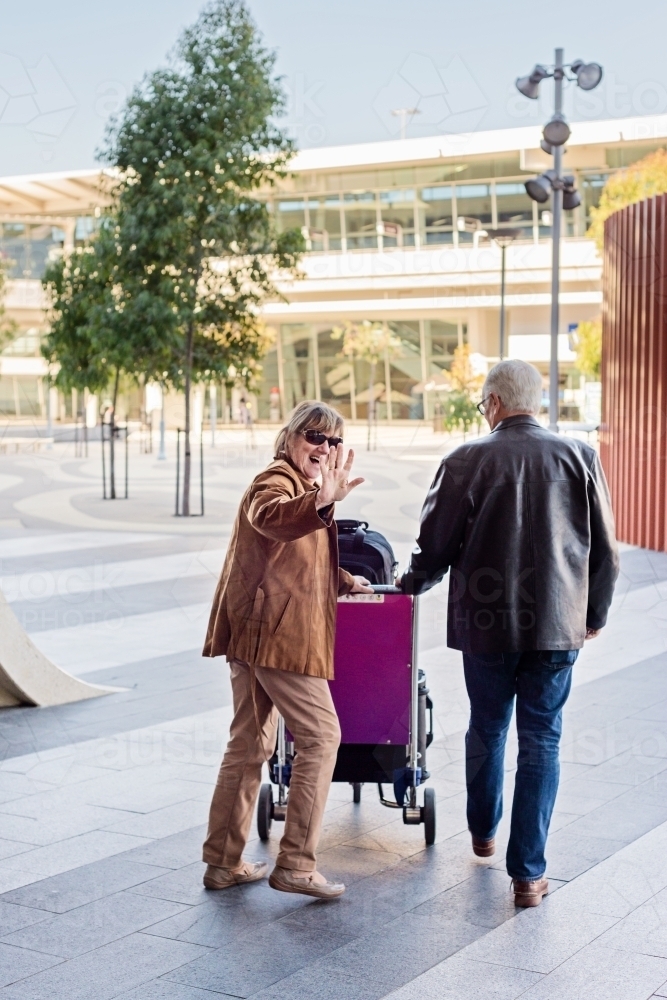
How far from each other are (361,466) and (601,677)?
24962 mm

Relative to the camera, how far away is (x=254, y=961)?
3803 mm

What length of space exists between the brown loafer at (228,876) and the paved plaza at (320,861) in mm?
47

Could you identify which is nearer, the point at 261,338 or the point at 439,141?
the point at 261,338

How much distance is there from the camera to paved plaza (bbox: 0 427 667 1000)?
3.72 metres

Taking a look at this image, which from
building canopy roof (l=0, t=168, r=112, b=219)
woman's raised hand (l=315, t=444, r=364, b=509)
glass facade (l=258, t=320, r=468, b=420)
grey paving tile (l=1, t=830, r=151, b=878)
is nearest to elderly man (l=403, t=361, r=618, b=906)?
woman's raised hand (l=315, t=444, r=364, b=509)

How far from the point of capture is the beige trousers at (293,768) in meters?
4.23

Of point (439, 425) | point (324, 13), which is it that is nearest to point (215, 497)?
point (324, 13)

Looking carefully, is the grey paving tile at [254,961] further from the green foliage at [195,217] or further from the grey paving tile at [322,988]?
the green foliage at [195,217]

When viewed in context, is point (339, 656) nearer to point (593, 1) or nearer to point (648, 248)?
point (593, 1)

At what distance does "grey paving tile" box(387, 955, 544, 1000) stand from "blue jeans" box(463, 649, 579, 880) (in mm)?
571

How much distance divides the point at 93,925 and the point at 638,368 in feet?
41.8

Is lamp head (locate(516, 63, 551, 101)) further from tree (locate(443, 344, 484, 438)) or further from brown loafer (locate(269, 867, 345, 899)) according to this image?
tree (locate(443, 344, 484, 438))

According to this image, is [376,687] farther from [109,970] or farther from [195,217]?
[195,217]

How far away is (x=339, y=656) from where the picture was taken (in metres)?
4.63
